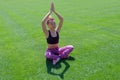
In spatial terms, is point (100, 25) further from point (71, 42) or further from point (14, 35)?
point (14, 35)

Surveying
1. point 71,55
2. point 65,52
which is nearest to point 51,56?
point 65,52

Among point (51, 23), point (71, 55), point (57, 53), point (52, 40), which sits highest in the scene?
point (51, 23)

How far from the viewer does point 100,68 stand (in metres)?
7.43

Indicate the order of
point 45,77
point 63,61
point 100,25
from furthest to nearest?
1. point 100,25
2. point 63,61
3. point 45,77

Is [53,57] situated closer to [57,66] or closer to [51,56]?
[51,56]

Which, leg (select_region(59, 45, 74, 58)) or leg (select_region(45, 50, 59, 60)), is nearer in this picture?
leg (select_region(45, 50, 59, 60))

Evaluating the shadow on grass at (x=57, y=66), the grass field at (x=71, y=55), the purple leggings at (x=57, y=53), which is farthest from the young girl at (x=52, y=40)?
the grass field at (x=71, y=55)

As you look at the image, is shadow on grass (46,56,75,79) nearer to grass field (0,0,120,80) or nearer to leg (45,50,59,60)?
grass field (0,0,120,80)

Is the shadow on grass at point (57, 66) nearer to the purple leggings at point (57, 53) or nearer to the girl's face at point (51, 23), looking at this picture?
the purple leggings at point (57, 53)

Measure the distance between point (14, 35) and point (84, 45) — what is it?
4147 millimetres

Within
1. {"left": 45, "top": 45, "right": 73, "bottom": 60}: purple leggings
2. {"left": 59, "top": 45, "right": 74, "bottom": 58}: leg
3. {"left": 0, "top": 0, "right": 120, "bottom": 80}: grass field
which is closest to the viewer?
{"left": 0, "top": 0, "right": 120, "bottom": 80}: grass field

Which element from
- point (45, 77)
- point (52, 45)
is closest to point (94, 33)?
point (52, 45)

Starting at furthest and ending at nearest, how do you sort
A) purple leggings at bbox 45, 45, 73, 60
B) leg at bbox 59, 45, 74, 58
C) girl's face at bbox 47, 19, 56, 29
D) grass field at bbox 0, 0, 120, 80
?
1. leg at bbox 59, 45, 74, 58
2. purple leggings at bbox 45, 45, 73, 60
3. girl's face at bbox 47, 19, 56, 29
4. grass field at bbox 0, 0, 120, 80

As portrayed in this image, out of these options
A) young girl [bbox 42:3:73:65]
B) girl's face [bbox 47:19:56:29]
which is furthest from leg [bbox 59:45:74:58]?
girl's face [bbox 47:19:56:29]
